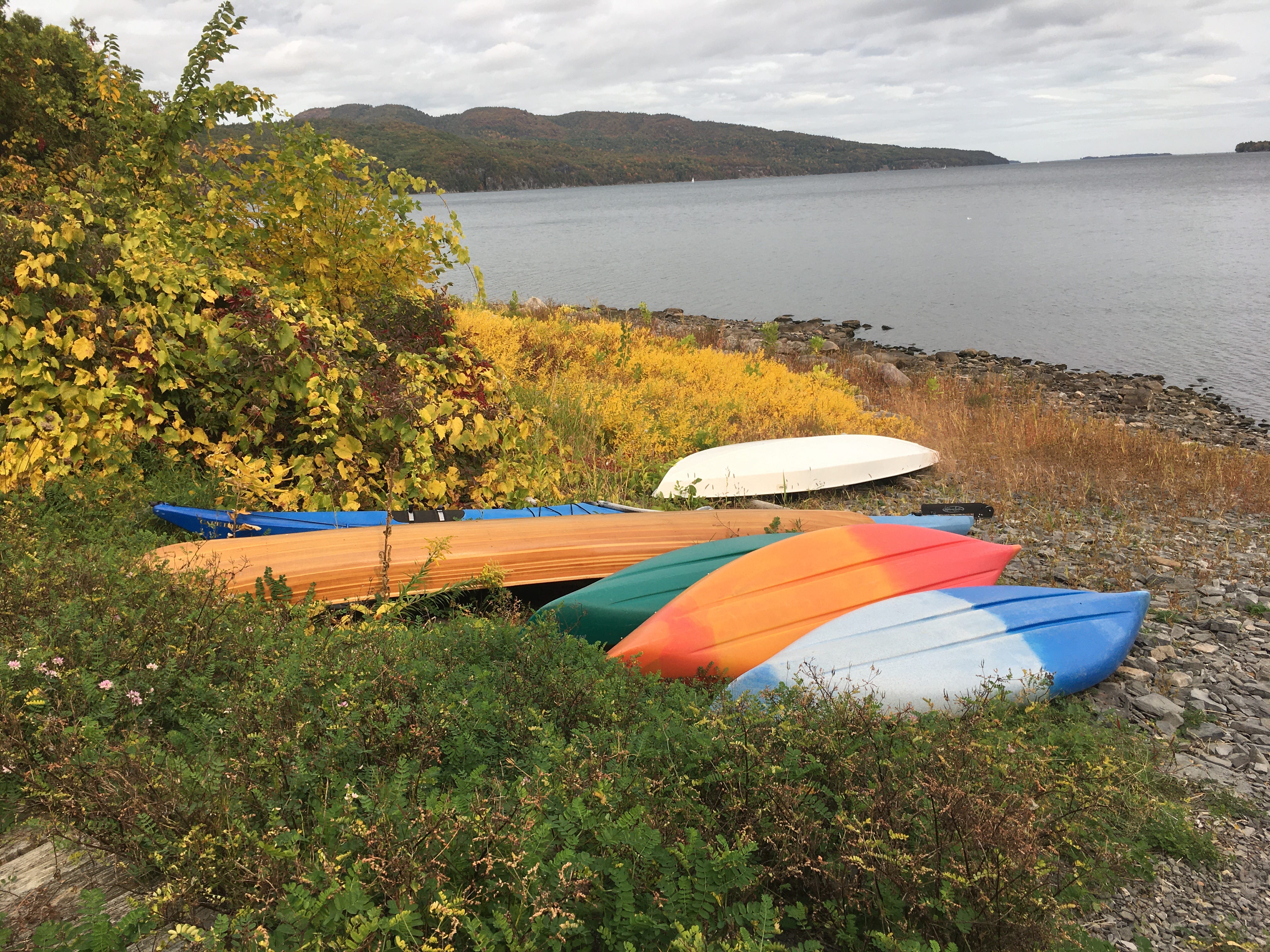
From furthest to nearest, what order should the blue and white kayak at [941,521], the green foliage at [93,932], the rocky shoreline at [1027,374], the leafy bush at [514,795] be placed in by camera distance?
the rocky shoreline at [1027,374] → the blue and white kayak at [941,521] → the leafy bush at [514,795] → the green foliage at [93,932]

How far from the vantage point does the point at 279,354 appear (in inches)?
187

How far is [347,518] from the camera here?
15.1ft

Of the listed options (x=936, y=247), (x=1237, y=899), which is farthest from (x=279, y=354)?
(x=936, y=247)

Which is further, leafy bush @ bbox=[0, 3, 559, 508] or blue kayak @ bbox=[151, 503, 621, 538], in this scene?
leafy bush @ bbox=[0, 3, 559, 508]

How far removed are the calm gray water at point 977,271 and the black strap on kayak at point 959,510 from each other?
11.1 m

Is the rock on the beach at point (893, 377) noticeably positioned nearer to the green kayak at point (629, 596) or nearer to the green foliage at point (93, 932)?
the green kayak at point (629, 596)

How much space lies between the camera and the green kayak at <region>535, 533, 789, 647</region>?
3.93m

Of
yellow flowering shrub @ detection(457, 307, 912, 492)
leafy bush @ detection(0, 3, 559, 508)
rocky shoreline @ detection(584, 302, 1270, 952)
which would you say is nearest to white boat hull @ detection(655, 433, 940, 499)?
rocky shoreline @ detection(584, 302, 1270, 952)

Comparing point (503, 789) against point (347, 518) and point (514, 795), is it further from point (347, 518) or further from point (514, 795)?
point (347, 518)

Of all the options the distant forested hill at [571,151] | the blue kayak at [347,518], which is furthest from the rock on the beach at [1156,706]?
the distant forested hill at [571,151]

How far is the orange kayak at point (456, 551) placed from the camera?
12.5 feet

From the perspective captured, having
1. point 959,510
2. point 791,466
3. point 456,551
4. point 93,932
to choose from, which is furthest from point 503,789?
point 791,466

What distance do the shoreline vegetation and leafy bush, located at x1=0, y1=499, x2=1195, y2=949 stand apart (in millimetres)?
14

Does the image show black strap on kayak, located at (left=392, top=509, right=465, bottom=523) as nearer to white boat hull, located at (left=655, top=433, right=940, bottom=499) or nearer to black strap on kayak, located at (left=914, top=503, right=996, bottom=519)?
white boat hull, located at (left=655, top=433, right=940, bottom=499)
